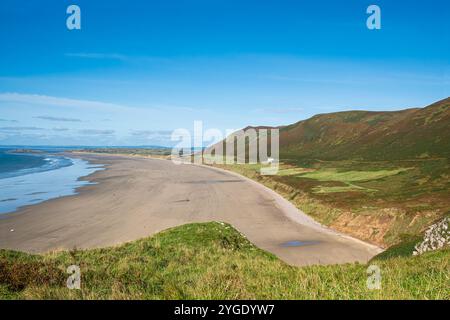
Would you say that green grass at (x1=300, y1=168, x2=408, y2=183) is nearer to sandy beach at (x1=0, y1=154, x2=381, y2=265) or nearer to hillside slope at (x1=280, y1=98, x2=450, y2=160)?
hillside slope at (x1=280, y1=98, x2=450, y2=160)

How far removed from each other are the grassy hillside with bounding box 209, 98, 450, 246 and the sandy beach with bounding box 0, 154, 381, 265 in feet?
9.92

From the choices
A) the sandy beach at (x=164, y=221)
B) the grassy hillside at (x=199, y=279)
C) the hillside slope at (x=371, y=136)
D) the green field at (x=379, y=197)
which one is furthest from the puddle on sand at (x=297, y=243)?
the hillside slope at (x=371, y=136)

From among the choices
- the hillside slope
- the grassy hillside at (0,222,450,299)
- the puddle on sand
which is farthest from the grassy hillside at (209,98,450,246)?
the grassy hillside at (0,222,450,299)

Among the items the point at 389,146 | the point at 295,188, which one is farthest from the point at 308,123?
A: the point at 295,188

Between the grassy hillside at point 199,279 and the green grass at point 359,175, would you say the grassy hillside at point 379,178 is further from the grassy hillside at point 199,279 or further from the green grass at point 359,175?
the grassy hillside at point 199,279

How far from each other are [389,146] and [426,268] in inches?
4128

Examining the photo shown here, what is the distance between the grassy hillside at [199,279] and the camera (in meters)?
7.20

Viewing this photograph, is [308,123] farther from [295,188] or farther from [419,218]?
[419,218]

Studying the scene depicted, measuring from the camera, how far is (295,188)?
65.4 meters

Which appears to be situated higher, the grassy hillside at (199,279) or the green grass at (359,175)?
the grassy hillside at (199,279)

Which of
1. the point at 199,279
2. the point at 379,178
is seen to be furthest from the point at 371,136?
the point at 199,279

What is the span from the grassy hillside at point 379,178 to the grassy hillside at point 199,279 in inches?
886

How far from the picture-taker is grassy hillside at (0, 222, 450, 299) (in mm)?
7199
